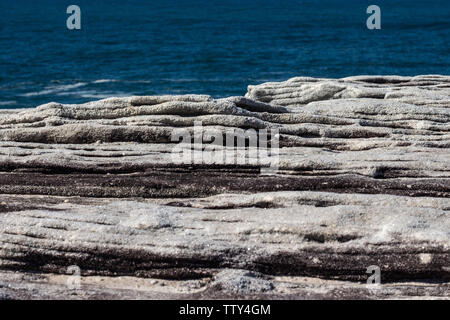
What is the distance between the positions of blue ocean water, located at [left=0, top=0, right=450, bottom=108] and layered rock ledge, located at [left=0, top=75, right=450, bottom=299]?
48.8 meters

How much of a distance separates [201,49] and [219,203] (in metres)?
86.4

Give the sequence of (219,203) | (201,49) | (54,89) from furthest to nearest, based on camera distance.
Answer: (201,49), (54,89), (219,203)

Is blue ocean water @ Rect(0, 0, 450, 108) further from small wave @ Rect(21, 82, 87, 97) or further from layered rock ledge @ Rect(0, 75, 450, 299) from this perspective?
layered rock ledge @ Rect(0, 75, 450, 299)

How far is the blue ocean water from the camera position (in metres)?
75.8

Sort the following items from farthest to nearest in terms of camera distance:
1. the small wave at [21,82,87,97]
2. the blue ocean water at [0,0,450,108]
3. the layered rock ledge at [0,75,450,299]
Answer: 1. the blue ocean water at [0,0,450,108]
2. the small wave at [21,82,87,97]
3. the layered rock ledge at [0,75,450,299]

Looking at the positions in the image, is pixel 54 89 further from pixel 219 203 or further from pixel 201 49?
pixel 219 203

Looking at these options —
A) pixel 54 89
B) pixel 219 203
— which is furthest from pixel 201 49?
pixel 219 203

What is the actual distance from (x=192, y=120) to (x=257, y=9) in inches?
6172

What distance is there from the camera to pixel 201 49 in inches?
3910

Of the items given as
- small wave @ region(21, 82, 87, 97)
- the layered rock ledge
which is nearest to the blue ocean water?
small wave @ region(21, 82, 87, 97)

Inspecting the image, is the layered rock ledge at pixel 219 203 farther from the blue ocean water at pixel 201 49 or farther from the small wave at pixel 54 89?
the small wave at pixel 54 89

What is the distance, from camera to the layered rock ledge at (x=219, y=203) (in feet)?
40.5

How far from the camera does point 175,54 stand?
3804 inches
